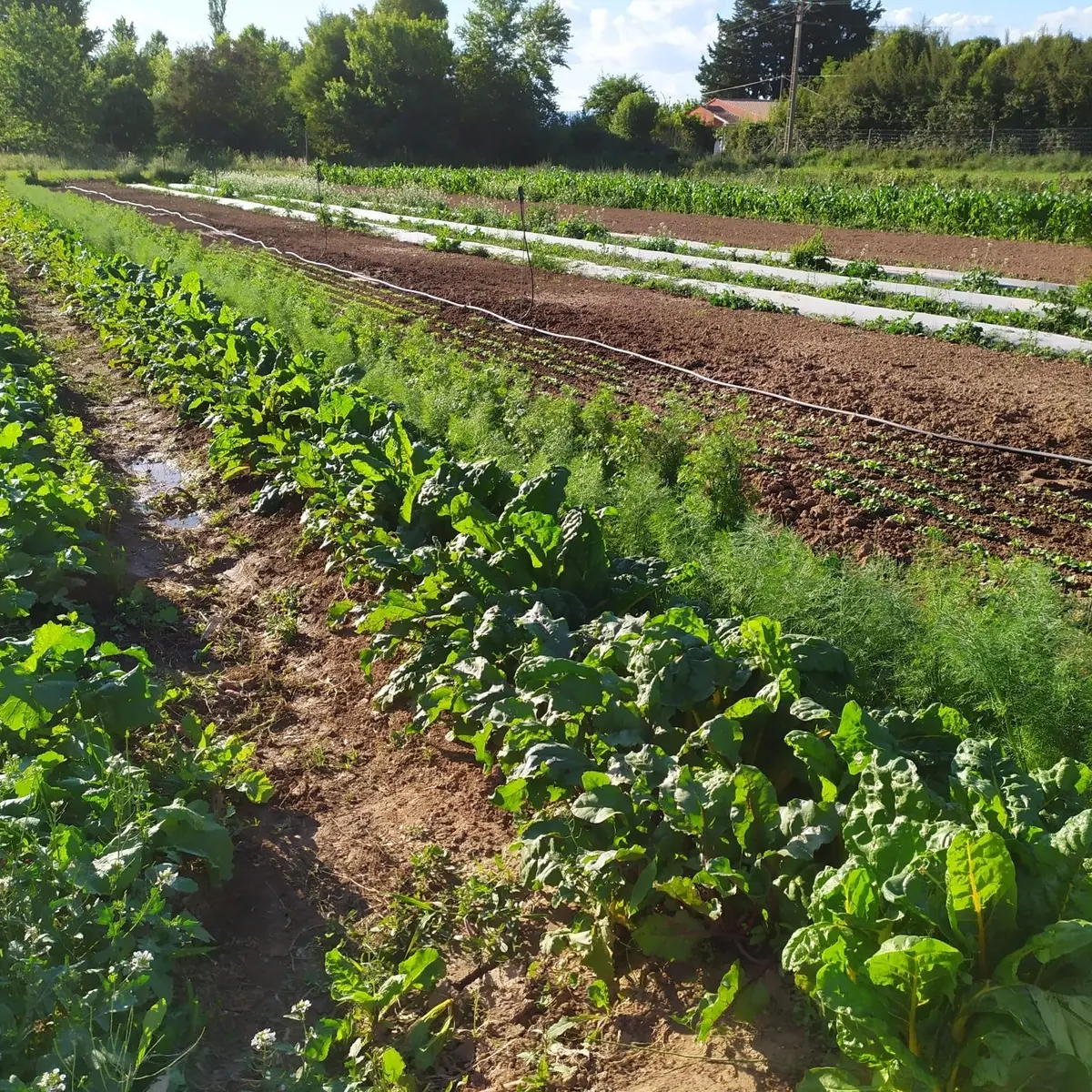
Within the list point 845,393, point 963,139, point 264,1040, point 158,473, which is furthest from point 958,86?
point 264,1040

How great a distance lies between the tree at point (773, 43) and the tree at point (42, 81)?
4361cm

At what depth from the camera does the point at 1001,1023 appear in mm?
2090

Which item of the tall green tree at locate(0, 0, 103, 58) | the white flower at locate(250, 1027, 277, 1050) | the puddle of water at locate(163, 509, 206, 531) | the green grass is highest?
the tall green tree at locate(0, 0, 103, 58)

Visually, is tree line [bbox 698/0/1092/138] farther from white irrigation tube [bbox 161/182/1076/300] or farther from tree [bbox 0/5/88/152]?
tree [bbox 0/5/88/152]

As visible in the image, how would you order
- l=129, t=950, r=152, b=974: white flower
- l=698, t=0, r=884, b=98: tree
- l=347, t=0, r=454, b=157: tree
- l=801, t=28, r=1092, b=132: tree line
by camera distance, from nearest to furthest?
l=129, t=950, r=152, b=974: white flower, l=801, t=28, r=1092, b=132: tree line, l=347, t=0, r=454, b=157: tree, l=698, t=0, r=884, b=98: tree

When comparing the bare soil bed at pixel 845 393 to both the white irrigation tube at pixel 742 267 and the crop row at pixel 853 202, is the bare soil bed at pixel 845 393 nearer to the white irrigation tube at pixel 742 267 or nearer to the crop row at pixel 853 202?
the white irrigation tube at pixel 742 267

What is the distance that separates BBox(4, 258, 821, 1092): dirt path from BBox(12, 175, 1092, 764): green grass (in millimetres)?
1453

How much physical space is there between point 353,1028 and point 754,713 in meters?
1.62

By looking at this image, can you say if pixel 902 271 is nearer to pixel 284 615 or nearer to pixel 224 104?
pixel 284 615

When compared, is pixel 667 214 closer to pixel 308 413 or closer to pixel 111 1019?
pixel 308 413

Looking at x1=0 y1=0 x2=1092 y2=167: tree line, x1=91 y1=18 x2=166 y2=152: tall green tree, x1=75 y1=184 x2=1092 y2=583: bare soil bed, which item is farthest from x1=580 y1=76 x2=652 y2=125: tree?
x1=75 y1=184 x2=1092 y2=583: bare soil bed

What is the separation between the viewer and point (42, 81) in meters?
51.6

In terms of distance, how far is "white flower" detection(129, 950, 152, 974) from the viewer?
7.88 ft

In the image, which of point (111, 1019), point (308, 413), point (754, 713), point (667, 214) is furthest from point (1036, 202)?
point (111, 1019)
